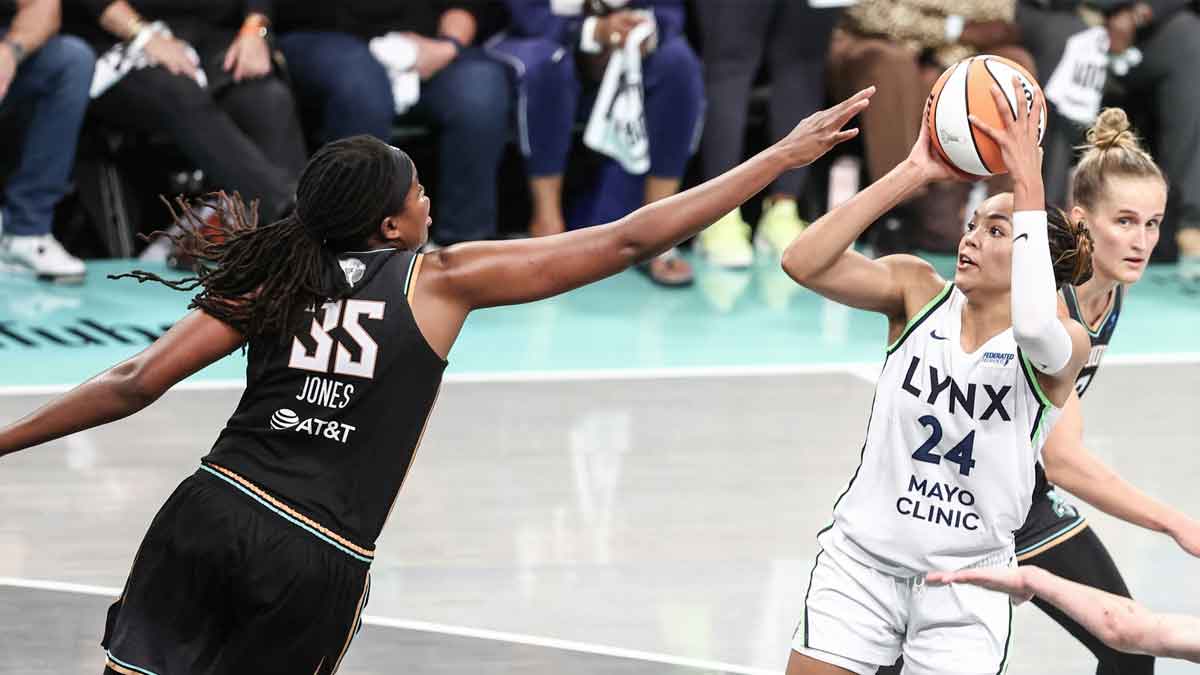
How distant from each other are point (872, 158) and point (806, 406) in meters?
2.74

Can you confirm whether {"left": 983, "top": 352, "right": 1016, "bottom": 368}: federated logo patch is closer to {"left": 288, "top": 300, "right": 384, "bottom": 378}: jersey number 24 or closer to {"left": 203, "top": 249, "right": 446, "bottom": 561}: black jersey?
{"left": 203, "top": 249, "right": 446, "bottom": 561}: black jersey

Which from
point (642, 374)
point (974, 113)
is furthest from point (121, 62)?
point (974, 113)

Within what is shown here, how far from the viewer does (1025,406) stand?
3.77 m

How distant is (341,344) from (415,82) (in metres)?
5.98

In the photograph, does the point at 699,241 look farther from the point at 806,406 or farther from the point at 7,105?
the point at 7,105

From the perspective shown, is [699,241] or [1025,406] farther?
[699,241]

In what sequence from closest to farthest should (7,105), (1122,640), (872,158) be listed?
(1122,640)
(7,105)
(872,158)

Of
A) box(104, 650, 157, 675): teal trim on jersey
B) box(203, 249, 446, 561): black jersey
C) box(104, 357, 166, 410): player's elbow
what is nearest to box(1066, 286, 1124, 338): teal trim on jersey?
box(203, 249, 446, 561): black jersey

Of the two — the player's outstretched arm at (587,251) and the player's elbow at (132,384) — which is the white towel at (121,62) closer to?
the player's elbow at (132,384)

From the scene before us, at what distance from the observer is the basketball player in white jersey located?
3734 millimetres

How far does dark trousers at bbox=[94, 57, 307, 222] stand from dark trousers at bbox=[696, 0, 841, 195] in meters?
2.16

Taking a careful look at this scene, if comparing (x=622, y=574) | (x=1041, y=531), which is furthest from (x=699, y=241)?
(x=1041, y=531)

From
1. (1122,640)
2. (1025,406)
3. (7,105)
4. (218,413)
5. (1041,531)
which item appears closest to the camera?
(1122,640)

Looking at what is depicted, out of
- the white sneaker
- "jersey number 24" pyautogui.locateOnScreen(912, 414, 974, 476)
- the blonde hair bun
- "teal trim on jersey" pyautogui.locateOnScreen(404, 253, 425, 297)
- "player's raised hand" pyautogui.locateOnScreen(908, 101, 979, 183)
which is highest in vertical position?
"player's raised hand" pyautogui.locateOnScreen(908, 101, 979, 183)
